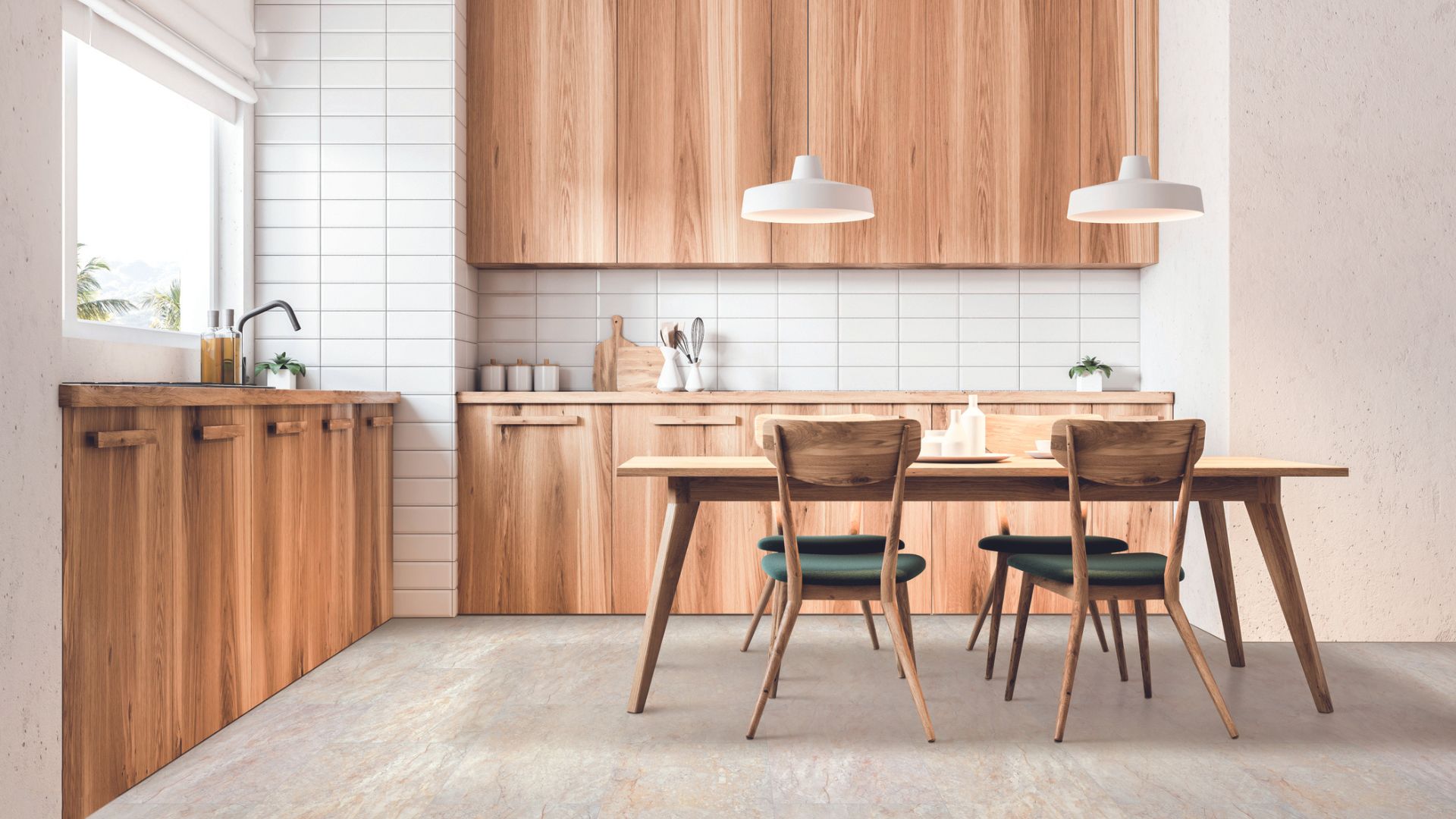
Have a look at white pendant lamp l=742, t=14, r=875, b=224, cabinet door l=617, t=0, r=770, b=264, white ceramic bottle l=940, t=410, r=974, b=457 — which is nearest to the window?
cabinet door l=617, t=0, r=770, b=264

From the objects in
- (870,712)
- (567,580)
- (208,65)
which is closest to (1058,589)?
(870,712)

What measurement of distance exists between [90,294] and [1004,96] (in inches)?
136

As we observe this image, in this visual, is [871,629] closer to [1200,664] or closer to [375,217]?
[1200,664]

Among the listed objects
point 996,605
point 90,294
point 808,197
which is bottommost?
point 996,605

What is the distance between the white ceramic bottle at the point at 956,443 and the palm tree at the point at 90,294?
2.63 metres

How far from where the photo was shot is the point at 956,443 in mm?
2822

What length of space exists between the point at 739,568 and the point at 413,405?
148 centimetres

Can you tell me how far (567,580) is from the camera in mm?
3861

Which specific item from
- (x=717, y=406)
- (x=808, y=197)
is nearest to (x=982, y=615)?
(x=717, y=406)

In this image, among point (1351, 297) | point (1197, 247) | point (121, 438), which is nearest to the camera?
point (121, 438)

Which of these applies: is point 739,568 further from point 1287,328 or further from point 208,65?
point 208,65

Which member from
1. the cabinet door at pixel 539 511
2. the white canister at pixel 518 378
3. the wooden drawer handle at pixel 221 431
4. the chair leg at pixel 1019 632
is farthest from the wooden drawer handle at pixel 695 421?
the wooden drawer handle at pixel 221 431

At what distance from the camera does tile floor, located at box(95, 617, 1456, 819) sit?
6.78 feet

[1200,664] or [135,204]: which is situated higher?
[135,204]
